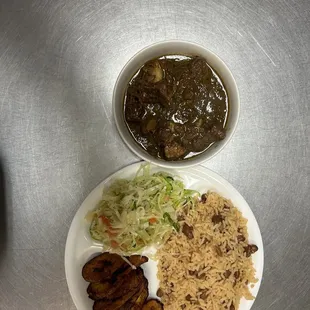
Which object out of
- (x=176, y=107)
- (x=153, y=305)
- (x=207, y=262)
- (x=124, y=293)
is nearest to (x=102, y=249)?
(x=124, y=293)

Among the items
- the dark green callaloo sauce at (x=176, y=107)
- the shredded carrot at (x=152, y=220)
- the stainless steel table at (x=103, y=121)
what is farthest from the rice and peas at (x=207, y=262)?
the dark green callaloo sauce at (x=176, y=107)

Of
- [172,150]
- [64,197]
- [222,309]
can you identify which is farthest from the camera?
[64,197]

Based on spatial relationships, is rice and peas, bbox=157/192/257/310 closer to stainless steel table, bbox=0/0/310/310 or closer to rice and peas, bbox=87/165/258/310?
rice and peas, bbox=87/165/258/310

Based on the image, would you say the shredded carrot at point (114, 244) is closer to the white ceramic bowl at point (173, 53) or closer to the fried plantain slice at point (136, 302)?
the fried plantain slice at point (136, 302)

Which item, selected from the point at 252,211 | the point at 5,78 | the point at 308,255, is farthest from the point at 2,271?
the point at 308,255

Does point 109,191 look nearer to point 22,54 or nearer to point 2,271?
point 2,271
